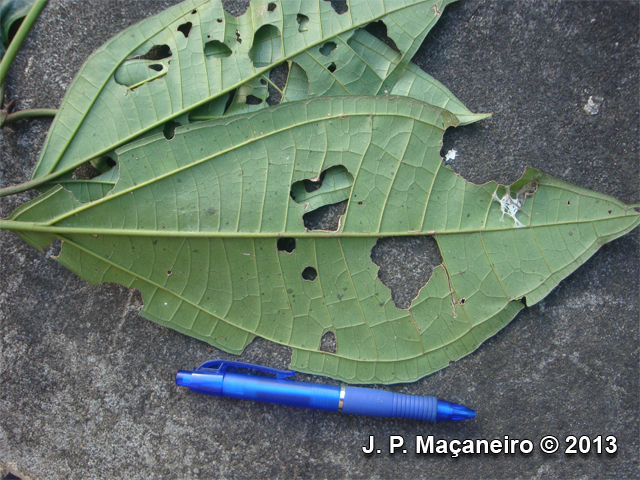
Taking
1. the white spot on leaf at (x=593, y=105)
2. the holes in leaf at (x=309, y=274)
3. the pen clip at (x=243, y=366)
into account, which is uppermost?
the white spot on leaf at (x=593, y=105)

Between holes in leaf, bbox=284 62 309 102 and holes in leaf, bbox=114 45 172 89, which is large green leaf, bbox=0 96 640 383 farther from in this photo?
holes in leaf, bbox=114 45 172 89

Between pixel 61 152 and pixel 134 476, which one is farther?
pixel 134 476

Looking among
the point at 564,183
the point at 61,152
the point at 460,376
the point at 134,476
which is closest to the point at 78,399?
the point at 134,476

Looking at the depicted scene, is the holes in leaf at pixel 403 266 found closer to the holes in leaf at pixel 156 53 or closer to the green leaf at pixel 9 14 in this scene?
the holes in leaf at pixel 156 53

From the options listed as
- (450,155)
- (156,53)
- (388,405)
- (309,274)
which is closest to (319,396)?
(388,405)

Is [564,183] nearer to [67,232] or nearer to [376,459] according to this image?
[376,459]

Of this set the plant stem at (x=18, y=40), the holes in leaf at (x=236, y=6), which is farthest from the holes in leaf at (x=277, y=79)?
the plant stem at (x=18, y=40)
